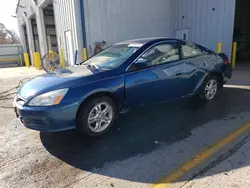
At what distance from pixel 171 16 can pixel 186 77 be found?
29.4ft

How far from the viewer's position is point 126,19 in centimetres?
1041

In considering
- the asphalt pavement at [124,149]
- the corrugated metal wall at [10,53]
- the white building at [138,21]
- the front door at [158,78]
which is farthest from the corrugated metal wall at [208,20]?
the corrugated metal wall at [10,53]

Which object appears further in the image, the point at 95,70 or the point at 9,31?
the point at 9,31

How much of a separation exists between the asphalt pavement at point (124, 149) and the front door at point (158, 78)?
18.4 inches

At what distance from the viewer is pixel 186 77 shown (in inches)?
167

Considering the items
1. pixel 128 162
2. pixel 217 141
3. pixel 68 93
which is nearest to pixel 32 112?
pixel 68 93

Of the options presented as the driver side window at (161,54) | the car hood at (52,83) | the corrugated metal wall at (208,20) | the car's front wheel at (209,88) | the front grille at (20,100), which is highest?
the corrugated metal wall at (208,20)

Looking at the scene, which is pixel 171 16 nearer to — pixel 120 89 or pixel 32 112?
pixel 120 89

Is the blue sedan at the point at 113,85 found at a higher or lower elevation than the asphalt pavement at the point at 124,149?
higher

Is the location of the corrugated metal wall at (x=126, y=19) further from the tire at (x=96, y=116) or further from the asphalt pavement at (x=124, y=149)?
the tire at (x=96, y=116)

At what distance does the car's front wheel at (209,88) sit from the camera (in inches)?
187

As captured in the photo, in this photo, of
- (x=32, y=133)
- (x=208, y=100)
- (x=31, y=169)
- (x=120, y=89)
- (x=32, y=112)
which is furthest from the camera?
(x=208, y=100)

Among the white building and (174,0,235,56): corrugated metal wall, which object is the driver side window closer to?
the white building

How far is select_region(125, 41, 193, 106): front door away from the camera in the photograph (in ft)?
11.7
